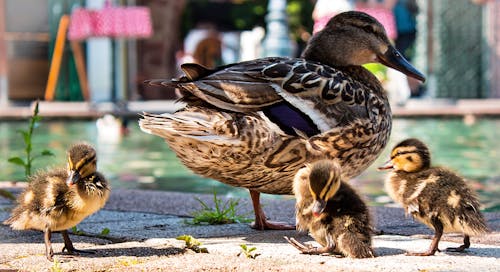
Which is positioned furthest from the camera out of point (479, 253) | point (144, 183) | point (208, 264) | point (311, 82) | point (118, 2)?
point (118, 2)

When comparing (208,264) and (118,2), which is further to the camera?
(118,2)

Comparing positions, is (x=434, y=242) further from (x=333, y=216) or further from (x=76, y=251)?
(x=76, y=251)

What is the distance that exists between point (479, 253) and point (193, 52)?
24535 millimetres

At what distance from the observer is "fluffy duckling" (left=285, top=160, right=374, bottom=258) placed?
13.8ft

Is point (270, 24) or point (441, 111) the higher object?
point (270, 24)

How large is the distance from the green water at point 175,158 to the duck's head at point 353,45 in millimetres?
1794

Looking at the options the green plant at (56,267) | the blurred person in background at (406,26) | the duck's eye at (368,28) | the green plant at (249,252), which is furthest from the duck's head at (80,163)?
the blurred person in background at (406,26)

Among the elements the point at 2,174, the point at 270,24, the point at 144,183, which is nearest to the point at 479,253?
the point at 144,183

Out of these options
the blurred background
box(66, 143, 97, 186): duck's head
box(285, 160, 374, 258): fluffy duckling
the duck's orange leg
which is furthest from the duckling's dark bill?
the blurred background

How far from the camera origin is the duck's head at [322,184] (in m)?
4.23

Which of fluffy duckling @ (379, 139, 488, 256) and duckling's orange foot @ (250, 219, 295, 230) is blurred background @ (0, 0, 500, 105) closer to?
duckling's orange foot @ (250, 219, 295, 230)

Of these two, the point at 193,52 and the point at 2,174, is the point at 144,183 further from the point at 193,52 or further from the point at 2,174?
the point at 193,52

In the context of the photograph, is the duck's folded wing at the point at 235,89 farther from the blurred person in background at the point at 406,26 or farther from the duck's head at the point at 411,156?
the blurred person in background at the point at 406,26

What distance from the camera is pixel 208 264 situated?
4023 mm
